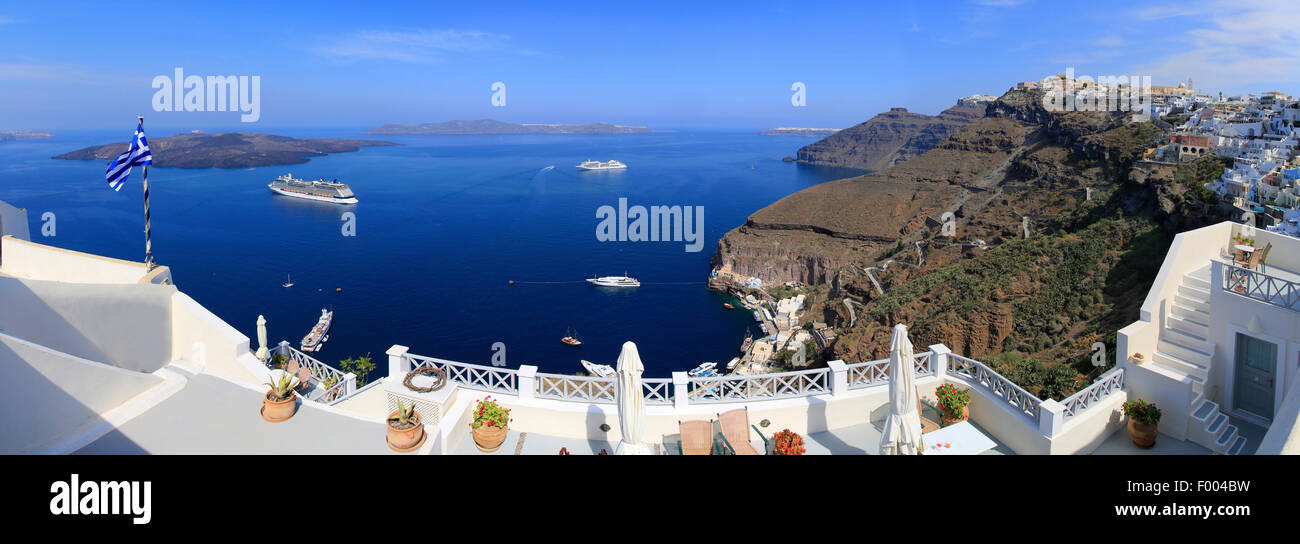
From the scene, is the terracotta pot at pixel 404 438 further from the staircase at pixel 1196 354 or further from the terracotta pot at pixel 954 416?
the staircase at pixel 1196 354

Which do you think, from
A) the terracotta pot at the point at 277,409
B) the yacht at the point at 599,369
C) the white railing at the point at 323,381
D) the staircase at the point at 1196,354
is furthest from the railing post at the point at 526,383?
the yacht at the point at 599,369

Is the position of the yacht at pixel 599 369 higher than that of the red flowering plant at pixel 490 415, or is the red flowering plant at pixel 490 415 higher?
the red flowering plant at pixel 490 415

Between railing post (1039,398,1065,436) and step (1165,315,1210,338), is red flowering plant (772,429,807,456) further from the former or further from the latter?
step (1165,315,1210,338)

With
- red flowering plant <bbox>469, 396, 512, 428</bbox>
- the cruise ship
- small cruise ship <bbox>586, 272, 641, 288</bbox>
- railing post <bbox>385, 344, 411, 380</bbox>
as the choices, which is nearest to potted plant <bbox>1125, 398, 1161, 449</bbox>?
red flowering plant <bbox>469, 396, 512, 428</bbox>

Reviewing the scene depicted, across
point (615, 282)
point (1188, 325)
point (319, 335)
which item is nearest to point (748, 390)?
point (1188, 325)

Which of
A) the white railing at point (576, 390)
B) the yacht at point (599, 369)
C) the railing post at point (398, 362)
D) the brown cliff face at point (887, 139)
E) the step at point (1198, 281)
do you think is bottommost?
the yacht at point (599, 369)

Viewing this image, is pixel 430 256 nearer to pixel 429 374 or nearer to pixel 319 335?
pixel 319 335
